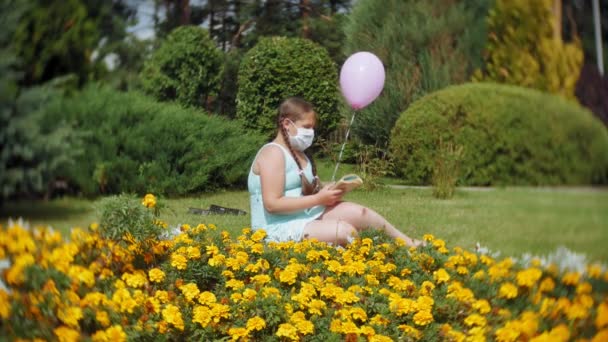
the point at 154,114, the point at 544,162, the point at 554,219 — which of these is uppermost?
the point at 154,114

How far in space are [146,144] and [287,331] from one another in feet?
2.43

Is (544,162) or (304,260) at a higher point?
(544,162)

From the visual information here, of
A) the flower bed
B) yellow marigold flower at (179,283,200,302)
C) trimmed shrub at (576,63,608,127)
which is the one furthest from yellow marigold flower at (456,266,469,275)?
trimmed shrub at (576,63,608,127)

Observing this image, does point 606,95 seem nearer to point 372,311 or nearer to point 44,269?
point 372,311

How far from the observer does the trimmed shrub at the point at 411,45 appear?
4.95 feet

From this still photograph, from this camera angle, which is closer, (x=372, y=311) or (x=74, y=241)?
(x=74, y=241)

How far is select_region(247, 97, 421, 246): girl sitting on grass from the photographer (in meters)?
2.43

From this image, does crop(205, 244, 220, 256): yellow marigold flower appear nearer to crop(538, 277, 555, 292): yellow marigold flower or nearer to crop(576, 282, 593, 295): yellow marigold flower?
crop(538, 277, 555, 292): yellow marigold flower

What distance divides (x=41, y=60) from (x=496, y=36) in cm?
90

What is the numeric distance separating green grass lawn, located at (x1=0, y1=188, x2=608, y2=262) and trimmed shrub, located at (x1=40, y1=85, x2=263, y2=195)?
0.09 meters

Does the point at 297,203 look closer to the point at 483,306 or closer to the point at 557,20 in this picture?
the point at 483,306

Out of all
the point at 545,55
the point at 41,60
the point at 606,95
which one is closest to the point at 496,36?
the point at 545,55

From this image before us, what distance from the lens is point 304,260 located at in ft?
8.61

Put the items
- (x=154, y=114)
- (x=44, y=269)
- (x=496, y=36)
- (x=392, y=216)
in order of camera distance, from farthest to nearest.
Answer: (x=392, y=216)
(x=44, y=269)
(x=154, y=114)
(x=496, y=36)
